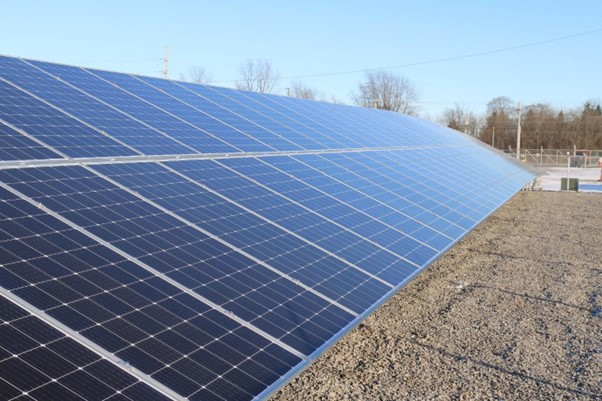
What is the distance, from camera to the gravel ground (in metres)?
9.20

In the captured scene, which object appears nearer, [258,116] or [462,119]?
[258,116]

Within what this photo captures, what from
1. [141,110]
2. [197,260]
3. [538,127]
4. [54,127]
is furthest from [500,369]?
[538,127]

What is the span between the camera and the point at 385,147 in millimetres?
22844

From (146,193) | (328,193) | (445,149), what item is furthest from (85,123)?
(445,149)

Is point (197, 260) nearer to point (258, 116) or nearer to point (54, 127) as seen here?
point (54, 127)

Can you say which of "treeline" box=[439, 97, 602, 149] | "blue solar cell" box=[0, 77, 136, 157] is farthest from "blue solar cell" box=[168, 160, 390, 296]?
"treeline" box=[439, 97, 602, 149]

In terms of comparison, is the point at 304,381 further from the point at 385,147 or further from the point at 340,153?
the point at 385,147

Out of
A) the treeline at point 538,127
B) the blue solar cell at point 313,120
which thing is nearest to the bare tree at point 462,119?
the treeline at point 538,127

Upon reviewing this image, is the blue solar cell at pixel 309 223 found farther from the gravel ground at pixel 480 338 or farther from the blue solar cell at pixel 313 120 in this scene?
the blue solar cell at pixel 313 120

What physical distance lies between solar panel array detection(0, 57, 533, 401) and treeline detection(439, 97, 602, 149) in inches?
3540

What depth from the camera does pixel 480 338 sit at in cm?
1151

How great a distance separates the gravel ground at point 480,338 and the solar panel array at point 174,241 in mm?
1502

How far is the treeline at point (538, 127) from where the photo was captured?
340 ft

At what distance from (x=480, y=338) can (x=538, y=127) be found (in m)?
105
